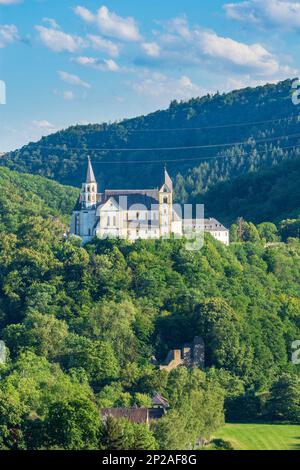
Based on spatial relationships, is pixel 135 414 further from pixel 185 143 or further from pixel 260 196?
pixel 185 143

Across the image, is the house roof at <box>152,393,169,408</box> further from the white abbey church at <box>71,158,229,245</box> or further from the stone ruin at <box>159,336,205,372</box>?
the white abbey church at <box>71,158,229,245</box>

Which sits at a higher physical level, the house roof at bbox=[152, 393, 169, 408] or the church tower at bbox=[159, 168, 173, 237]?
the church tower at bbox=[159, 168, 173, 237]

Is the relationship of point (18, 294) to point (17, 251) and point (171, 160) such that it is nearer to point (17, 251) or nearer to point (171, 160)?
point (17, 251)

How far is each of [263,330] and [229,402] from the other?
796 cm

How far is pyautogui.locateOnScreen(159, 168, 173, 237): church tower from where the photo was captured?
7112 centimetres

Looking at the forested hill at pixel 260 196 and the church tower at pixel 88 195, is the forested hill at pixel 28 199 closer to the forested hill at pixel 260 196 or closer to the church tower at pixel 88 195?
the church tower at pixel 88 195

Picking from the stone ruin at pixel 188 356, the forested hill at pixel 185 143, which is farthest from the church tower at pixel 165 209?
the forested hill at pixel 185 143

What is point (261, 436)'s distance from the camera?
176ft

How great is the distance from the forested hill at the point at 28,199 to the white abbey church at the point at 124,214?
721cm

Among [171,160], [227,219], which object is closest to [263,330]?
[227,219]

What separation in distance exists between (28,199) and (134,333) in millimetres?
30574

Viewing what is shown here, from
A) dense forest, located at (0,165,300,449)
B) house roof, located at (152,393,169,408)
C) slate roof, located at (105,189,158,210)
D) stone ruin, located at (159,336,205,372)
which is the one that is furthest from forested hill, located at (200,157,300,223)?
house roof, located at (152,393,169,408)

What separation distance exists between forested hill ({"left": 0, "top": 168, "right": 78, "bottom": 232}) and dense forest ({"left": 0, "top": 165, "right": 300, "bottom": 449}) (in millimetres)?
467

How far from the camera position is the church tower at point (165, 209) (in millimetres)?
71125
